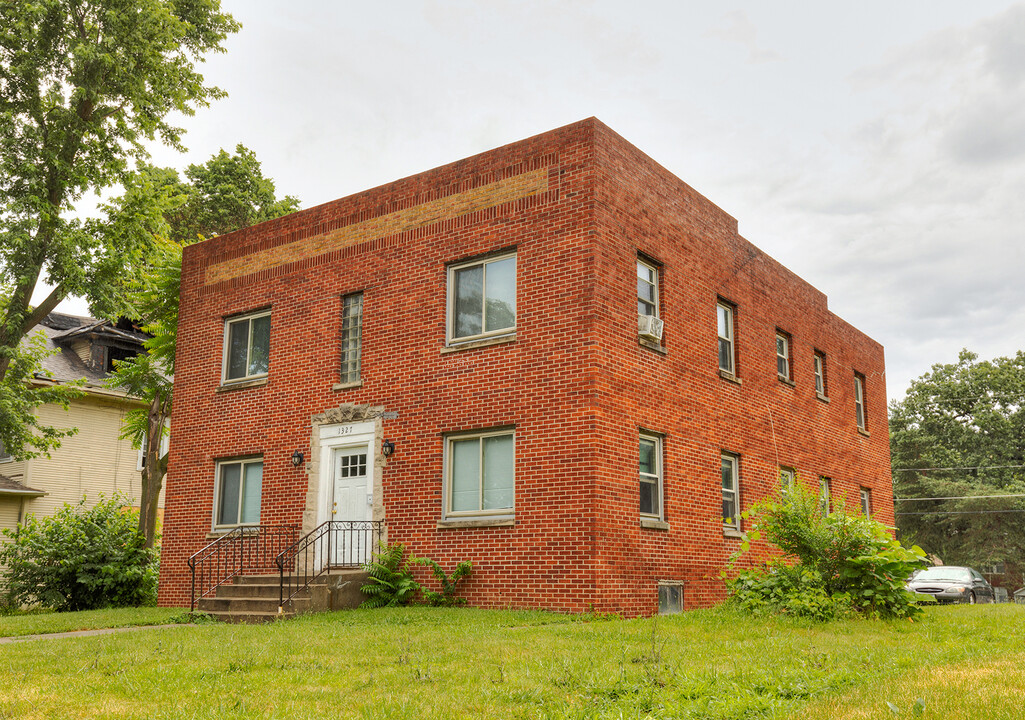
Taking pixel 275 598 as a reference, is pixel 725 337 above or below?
above

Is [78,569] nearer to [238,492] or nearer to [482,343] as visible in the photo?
[238,492]

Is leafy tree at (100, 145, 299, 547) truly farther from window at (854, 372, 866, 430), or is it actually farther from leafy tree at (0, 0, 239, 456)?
window at (854, 372, 866, 430)

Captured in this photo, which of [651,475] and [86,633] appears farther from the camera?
[651,475]

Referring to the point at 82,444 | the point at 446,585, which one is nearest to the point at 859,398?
the point at 446,585

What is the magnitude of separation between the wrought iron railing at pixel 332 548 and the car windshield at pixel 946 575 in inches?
645

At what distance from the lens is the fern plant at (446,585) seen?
1435cm

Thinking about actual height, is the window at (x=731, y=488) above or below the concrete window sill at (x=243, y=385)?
below

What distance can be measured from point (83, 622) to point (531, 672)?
9877 mm

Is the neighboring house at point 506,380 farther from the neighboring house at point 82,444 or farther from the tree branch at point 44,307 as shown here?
the neighboring house at point 82,444

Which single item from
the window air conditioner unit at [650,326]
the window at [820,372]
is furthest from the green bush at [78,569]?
the window at [820,372]

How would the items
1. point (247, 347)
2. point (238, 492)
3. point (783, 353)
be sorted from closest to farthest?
point (238, 492) → point (247, 347) → point (783, 353)

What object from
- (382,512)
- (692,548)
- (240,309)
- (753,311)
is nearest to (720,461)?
(692,548)

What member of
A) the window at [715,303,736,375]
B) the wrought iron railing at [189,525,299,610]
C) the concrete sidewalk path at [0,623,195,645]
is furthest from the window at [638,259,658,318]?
the concrete sidewalk path at [0,623,195,645]

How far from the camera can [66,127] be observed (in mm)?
20609
